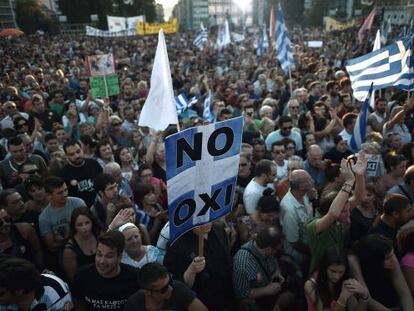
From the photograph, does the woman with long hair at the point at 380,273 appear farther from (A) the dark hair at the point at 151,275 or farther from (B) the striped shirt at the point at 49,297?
(B) the striped shirt at the point at 49,297

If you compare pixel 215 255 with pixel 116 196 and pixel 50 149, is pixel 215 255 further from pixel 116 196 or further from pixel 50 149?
pixel 50 149

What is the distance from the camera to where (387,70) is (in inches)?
282

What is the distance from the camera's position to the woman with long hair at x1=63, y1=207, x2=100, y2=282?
344cm

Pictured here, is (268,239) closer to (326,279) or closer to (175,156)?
(326,279)

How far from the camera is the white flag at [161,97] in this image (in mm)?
4371

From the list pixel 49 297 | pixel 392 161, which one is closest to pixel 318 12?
pixel 392 161

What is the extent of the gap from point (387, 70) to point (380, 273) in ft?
16.7

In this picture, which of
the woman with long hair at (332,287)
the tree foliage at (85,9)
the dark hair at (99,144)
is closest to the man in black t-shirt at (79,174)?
the dark hair at (99,144)

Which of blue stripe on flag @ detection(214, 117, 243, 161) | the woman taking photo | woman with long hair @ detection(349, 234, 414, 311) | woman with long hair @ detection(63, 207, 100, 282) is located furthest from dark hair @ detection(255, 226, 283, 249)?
woman with long hair @ detection(63, 207, 100, 282)

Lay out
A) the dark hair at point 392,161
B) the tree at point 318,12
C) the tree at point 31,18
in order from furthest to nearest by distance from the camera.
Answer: the tree at point 318,12 < the tree at point 31,18 < the dark hair at point 392,161

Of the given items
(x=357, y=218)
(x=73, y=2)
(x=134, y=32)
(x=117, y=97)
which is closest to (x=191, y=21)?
(x=73, y=2)

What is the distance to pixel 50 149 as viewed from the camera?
618cm

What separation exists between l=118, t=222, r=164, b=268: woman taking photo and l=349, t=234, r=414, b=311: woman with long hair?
1.66 meters

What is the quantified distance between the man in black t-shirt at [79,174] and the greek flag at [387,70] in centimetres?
505
